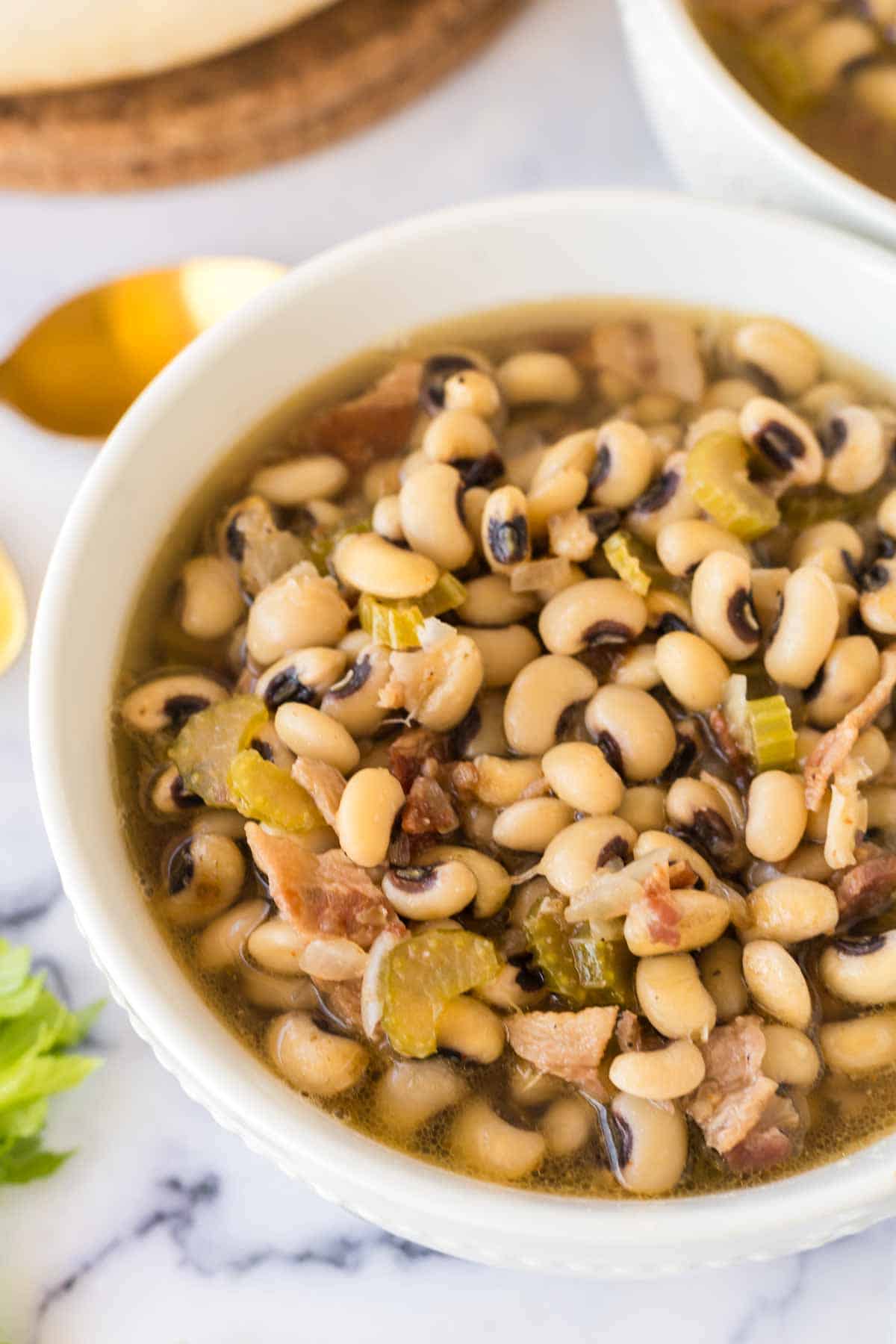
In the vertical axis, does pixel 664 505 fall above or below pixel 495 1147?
above

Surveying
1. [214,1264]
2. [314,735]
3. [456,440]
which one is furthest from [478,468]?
[214,1264]

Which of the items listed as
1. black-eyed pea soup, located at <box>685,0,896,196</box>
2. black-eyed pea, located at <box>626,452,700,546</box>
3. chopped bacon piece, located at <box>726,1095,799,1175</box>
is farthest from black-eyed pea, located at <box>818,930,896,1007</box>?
black-eyed pea soup, located at <box>685,0,896,196</box>

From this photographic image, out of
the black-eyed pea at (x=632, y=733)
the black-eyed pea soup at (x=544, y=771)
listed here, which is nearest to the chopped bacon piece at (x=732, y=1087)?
the black-eyed pea soup at (x=544, y=771)

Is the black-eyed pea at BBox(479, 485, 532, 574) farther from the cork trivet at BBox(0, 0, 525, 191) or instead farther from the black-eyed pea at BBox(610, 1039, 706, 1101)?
the cork trivet at BBox(0, 0, 525, 191)

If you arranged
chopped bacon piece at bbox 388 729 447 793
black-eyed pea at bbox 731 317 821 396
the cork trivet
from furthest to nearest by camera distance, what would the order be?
the cork trivet < black-eyed pea at bbox 731 317 821 396 < chopped bacon piece at bbox 388 729 447 793

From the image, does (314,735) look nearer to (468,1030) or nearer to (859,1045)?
(468,1030)

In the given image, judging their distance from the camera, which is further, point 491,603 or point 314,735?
point 491,603
